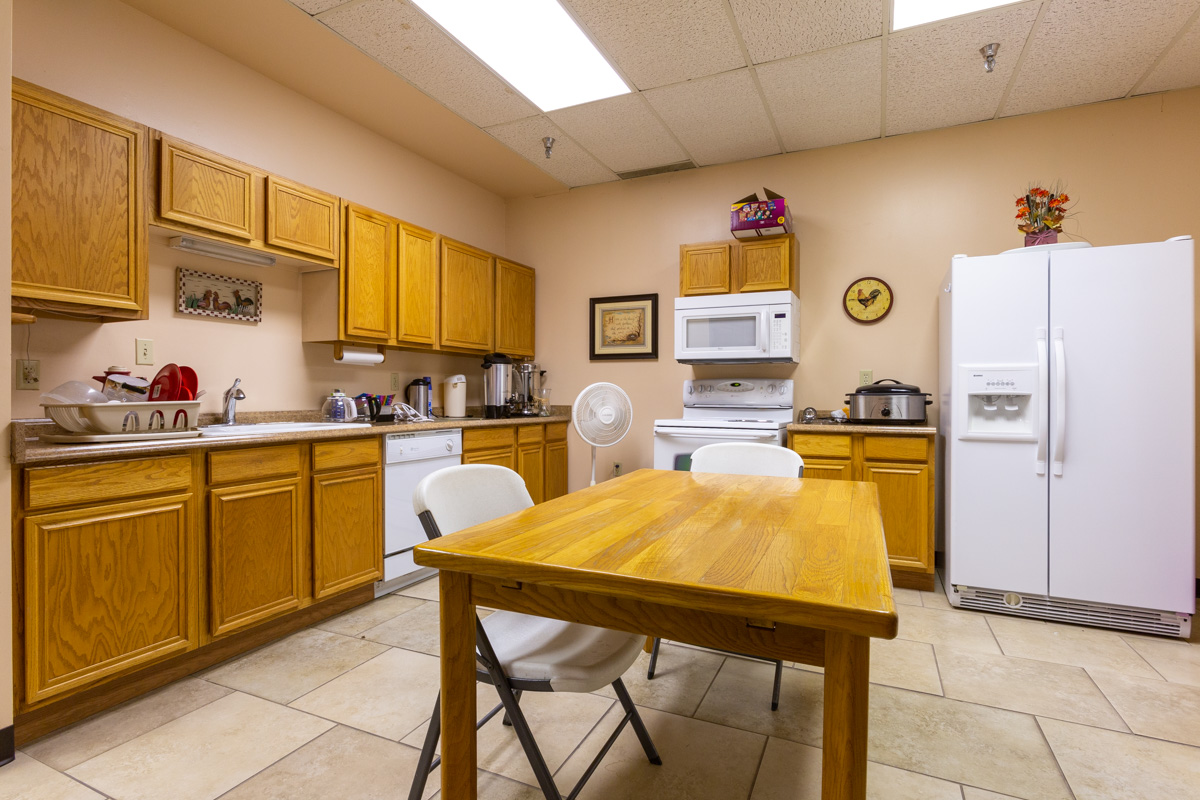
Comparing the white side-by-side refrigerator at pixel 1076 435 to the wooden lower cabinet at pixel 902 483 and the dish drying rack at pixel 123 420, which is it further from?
the dish drying rack at pixel 123 420

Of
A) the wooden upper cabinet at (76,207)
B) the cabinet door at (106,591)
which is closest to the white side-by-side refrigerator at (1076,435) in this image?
the cabinet door at (106,591)

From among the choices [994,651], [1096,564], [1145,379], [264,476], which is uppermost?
[1145,379]

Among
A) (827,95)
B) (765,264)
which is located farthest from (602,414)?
(827,95)

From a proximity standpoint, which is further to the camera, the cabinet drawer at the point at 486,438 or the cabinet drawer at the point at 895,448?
the cabinet drawer at the point at 486,438

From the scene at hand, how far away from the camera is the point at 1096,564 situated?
2.61 m

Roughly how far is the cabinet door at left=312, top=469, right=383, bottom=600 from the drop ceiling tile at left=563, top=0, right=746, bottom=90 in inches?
92.7

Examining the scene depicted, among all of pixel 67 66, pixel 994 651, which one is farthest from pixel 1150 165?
pixel 67 66

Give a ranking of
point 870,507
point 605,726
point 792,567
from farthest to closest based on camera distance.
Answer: point 605,726
point 870,507
point 792,567

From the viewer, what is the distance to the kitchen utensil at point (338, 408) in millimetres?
3240

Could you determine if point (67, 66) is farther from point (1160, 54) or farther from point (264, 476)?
point (1160, 54)

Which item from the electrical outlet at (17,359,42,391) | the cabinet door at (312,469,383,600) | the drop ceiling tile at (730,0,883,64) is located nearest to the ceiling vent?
the drop ceiling tile at (730,0,883,64)

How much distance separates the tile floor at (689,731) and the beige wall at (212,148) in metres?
1.36

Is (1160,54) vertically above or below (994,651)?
above

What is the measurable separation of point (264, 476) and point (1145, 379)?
381 centimetres
